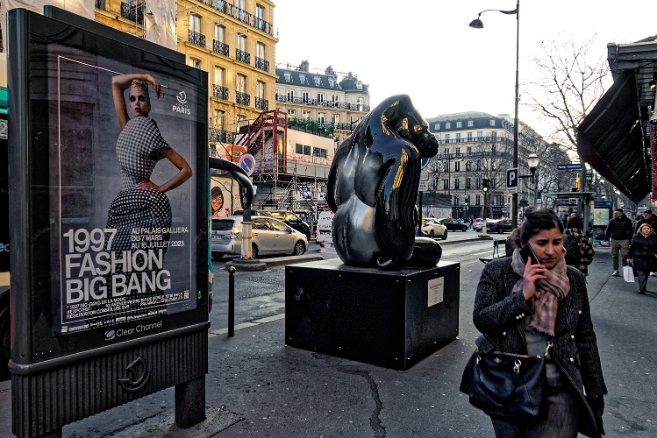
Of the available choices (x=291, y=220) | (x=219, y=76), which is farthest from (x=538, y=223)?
(x=219, y=76)

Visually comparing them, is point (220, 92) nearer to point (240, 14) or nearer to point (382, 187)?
point (240, 14)

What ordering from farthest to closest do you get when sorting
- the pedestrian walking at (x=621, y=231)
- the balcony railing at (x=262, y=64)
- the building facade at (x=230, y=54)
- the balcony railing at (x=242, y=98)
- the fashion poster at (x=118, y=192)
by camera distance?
1. the balcony railing at (x=262, y=64)
2. the balcony railing at (x=242, y=98)
3. the building facade at (x=230, y=54)
4. the pedestrian walking at (x=621, y=231)
5. the fashion poster at (x=118, y=192)

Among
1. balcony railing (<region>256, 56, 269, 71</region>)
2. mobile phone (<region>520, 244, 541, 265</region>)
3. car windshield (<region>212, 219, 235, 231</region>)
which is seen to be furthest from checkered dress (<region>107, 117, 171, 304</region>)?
balcony railing (<region>256, 56, 269, 71</region>)

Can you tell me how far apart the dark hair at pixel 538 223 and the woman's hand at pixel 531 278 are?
0.17m

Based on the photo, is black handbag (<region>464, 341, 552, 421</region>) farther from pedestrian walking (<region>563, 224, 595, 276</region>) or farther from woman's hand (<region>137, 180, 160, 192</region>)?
pedestrian walking (<region>563, 224, 595, 276</region>)

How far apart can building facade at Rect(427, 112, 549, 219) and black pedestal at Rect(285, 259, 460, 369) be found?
69.1m

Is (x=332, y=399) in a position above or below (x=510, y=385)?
below

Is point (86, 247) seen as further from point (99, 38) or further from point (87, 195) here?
point (99, 38)

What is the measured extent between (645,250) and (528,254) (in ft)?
27.3

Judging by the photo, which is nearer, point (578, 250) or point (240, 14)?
point (578, 250)

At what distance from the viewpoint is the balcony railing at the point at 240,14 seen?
34.4 m

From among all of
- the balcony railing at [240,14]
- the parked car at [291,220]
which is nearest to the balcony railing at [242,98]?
the balcony railing at [240,14]

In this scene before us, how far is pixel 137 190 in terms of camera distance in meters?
2.69

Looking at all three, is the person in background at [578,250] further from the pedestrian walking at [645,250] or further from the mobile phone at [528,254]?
the mobile phone at [528,254]
